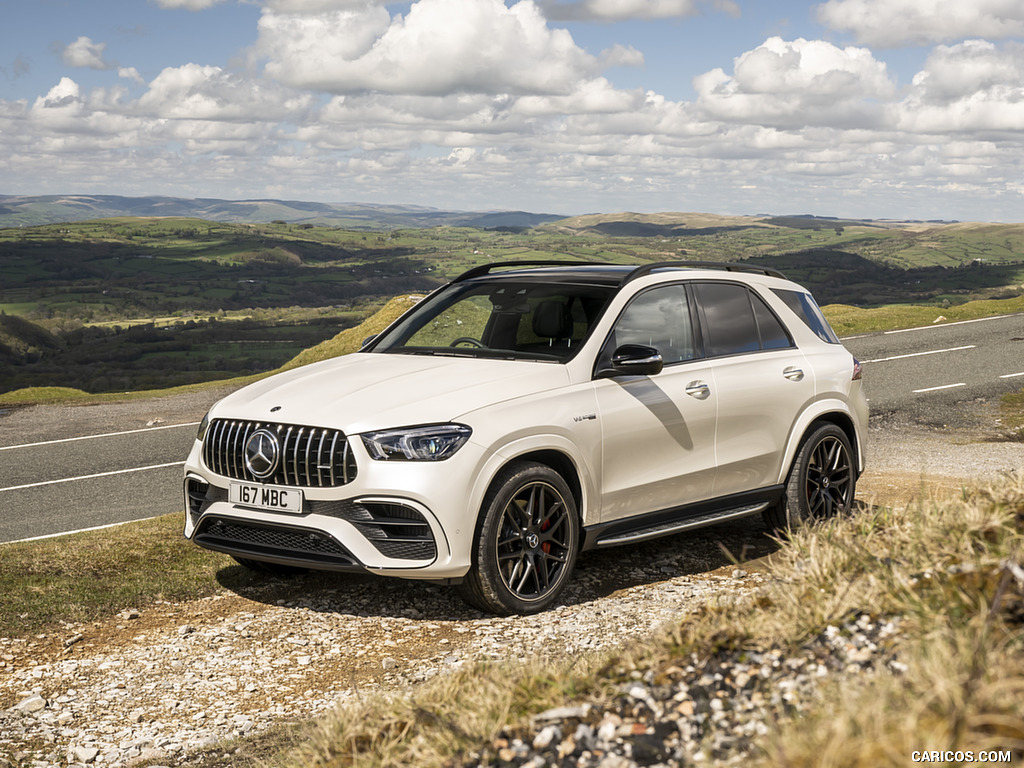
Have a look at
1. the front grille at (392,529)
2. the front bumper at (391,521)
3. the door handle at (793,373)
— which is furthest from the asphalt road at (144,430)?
the door handle at (793,373)

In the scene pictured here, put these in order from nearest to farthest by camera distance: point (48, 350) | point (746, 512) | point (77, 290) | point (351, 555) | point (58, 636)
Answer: point (351, 555)
point (58, 636)
point (746, 512)
point (48, 350)
point (77, 290)

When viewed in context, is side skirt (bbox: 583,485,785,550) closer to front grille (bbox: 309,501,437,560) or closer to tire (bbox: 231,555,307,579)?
front grille (bbox: 309,501,437,560)

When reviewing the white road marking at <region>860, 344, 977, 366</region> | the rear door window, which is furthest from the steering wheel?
the white road marking at <region>860, 344, 977, 366</region>

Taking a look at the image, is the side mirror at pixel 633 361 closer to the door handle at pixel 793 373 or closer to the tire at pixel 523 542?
the tire at pixel 523 542

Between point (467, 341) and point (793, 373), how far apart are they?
2485 millimetres

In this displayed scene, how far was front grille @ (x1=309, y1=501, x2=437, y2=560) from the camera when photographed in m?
5.44

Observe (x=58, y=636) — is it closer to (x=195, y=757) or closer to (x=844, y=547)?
(x=195, y=757)

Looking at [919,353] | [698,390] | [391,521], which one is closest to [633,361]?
[698,390]

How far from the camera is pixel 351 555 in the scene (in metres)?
5.46

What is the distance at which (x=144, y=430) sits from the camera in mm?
15508

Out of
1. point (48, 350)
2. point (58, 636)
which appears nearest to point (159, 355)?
point (48, 350)

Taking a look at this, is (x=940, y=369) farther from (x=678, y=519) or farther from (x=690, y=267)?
(x=678, y=519)

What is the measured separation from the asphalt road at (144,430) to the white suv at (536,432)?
457 centimetres

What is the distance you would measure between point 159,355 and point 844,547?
108m
